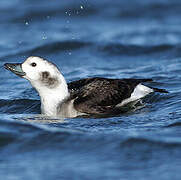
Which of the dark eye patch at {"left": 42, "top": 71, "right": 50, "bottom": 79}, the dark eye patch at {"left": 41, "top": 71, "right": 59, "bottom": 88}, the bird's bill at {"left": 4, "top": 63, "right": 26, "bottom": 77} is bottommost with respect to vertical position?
the dark eye patch at {"left": 41, "top": 71, "right": 59, "bottom": 88}

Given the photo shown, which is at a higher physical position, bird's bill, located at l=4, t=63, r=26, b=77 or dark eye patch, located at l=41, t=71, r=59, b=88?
bird's bill, located at l=4, t=63, r=26, b=77

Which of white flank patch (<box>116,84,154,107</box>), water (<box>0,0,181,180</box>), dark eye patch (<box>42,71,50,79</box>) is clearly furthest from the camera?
white flank patch (<box>116,84,154,107</box>)

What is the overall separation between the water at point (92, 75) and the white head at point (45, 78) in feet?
1.10

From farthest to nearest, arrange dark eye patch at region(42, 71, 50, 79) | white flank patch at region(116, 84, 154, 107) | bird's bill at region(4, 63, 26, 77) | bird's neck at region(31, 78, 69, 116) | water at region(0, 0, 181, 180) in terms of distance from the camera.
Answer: white flank patch at region(116, 84, 154, 107) → bird's neck at region(31, 78, 69, 116) → dark eye patch at region(42, 71, 50, 79) → bird's bill at region(4, 63, 26, 77) → water at region(0, 0, 181, 180)

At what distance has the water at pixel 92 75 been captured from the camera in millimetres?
6621

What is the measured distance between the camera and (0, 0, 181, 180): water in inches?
261

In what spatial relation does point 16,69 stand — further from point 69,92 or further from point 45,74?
point 69,92

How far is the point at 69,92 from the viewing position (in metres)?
8.98

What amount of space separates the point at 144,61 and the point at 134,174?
6.42 metres

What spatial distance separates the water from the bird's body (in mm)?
220

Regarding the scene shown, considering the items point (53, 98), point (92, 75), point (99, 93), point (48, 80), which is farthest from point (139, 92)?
point (92, 75)

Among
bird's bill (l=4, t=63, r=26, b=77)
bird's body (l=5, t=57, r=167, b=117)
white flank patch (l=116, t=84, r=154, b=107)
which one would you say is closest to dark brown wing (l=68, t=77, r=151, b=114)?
bird's body (l=5, t=57, r=167, b=117)

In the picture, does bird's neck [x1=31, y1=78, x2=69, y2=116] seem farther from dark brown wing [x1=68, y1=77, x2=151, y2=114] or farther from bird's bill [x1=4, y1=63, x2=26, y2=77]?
bird's bill [x1=4, y1=63, x2=26, y2=77]

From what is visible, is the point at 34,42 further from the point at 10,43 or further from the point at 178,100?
the point at 178,100
